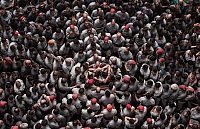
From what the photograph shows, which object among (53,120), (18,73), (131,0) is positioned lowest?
(53,120)

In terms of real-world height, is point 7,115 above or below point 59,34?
below

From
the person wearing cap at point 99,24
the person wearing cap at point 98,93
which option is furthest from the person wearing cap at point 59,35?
the person wearing cap at point 98,93

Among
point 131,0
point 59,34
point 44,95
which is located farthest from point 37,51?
point 131,0

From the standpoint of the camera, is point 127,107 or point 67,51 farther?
point 67,51

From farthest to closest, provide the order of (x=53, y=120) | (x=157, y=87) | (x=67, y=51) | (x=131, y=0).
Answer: (x=131, y=0) → (x=67, y=51) → (x=157, y=87) → (x=53, y=120)

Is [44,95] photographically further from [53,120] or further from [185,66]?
[185,66]

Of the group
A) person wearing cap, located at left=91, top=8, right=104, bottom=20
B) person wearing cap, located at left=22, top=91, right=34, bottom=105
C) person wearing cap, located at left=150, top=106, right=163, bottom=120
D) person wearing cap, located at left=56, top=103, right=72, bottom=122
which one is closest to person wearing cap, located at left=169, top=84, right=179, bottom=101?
person wearing cap, located at left=150, top=106, right=163, bottom=120
